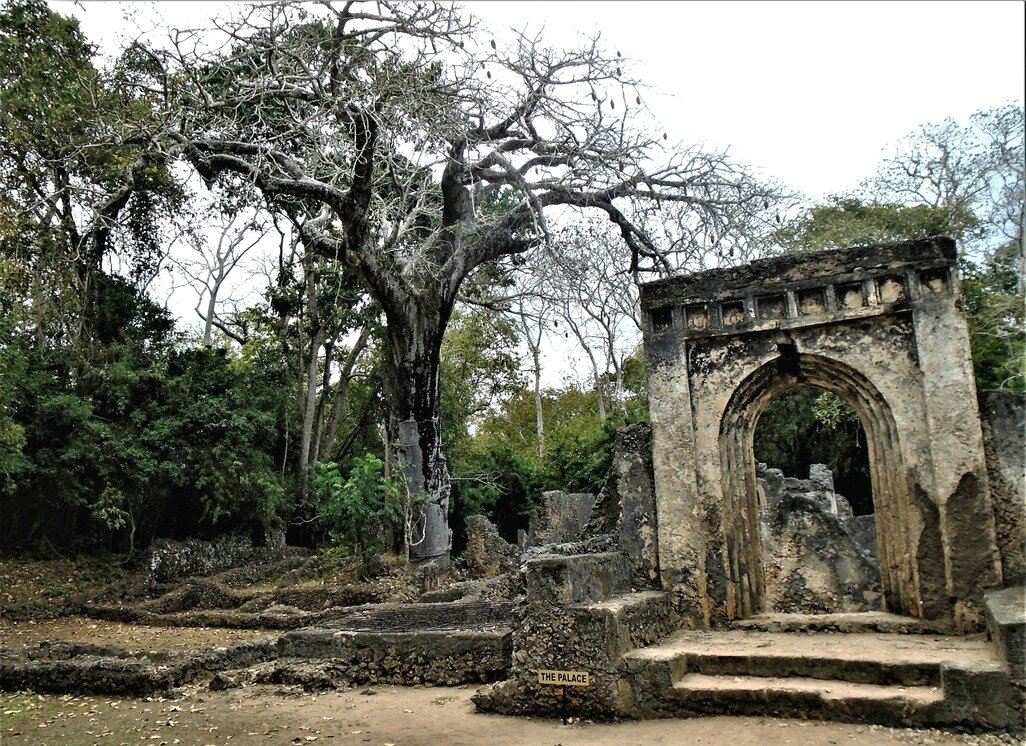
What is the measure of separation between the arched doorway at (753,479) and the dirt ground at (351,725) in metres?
1.98

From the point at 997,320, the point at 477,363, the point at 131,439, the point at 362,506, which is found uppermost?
the point at 477,363

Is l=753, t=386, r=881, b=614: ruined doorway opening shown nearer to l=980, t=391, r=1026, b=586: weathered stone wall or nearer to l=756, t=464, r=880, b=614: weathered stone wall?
l=756, t=464, r=880, b=614: weathered stone wall

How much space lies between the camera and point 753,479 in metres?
7.72

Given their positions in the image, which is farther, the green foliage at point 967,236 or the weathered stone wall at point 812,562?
the green foliage at point 967,236

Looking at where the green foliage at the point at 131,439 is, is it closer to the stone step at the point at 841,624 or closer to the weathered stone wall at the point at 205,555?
the weathered stone wall at the point at 205,555

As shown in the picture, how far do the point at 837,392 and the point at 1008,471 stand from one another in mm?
1562

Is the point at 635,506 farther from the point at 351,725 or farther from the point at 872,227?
the point at 872,227

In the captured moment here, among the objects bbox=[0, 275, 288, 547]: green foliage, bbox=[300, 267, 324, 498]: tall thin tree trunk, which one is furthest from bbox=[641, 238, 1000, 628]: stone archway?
bbox=[300, 267, 324, 498]: tall thin tree trunk

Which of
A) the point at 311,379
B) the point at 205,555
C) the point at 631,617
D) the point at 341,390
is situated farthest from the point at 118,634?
the point at 341,390

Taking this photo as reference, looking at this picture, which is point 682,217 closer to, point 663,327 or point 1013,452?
point 663,327

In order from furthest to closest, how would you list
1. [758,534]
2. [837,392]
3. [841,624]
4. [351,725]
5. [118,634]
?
[118,634] → [758,534] → [837,392] → [841,624] → [351,725]

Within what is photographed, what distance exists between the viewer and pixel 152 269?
19.9 m

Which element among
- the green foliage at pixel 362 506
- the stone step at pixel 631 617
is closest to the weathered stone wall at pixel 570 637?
the stone step at pixel 631 617

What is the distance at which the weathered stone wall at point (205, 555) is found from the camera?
661 inches
